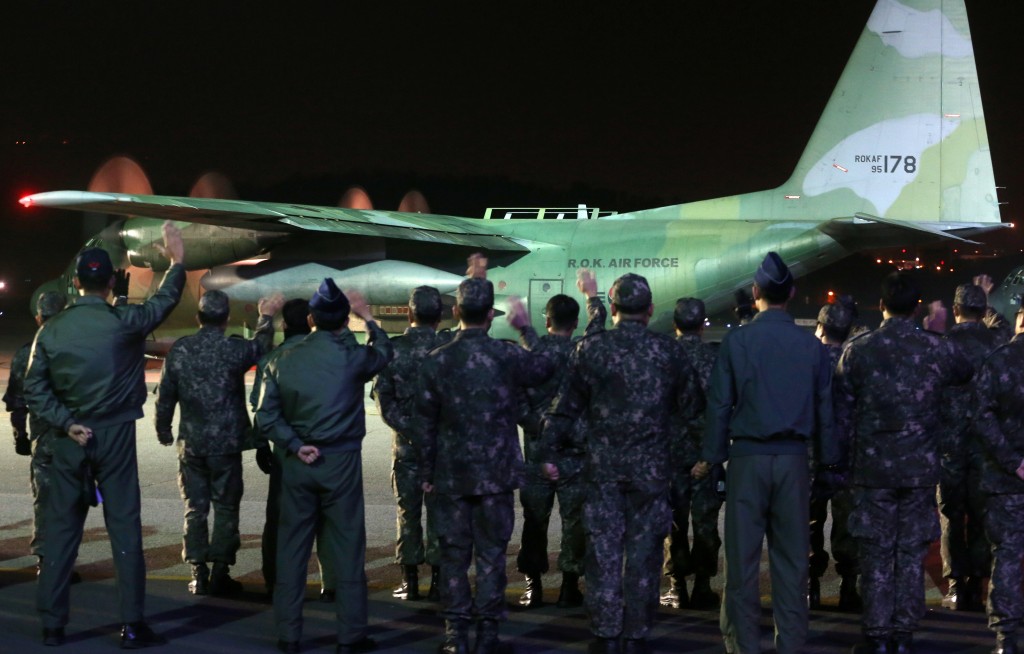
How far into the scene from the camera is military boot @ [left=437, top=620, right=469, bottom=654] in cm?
569

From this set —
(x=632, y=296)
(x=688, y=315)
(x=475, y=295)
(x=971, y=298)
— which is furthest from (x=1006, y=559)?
(x=475, y=295)

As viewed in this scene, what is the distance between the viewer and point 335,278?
18.5 m

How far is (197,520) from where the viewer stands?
703 cm

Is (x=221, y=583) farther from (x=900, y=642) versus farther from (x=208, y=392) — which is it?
(x=900, y=642)

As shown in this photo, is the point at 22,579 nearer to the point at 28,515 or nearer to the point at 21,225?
the point at 28,515


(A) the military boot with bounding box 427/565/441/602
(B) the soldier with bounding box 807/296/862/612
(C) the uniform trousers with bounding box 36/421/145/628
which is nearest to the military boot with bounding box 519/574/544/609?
(A) the military boot with bounding box 427/565/441/602

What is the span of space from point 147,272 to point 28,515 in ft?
35.7

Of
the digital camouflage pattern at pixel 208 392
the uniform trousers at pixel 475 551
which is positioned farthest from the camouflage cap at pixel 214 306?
the uniform trousers at pixel 475 551

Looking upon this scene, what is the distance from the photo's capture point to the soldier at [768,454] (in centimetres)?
553

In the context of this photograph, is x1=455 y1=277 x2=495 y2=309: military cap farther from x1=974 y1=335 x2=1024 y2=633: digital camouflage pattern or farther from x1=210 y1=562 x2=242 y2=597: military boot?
x1=974 y1=335 x2=1024 y2=633: digital camouflage pattern

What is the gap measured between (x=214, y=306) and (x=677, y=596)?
3696 millimetres

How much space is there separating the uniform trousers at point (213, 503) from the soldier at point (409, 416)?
1.09 m

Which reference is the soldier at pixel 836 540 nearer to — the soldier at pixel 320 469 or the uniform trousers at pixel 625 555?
the uniform trousers at pixel 625 555

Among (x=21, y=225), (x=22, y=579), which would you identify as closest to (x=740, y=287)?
(x=22, y=579)
